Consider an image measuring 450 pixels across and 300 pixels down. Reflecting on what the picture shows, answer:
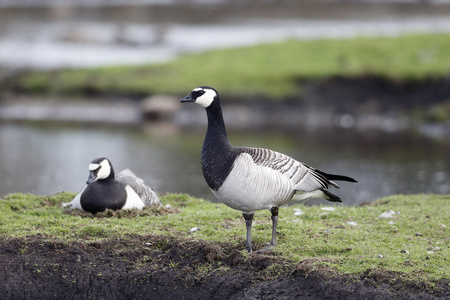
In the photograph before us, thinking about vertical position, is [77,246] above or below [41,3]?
below

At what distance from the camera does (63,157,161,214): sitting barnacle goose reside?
12.5 meters

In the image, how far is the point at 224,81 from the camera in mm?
40281

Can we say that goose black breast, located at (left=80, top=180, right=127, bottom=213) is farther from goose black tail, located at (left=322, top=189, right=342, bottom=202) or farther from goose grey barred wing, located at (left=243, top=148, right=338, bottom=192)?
goose black tail, located at (left=322, top=189, right=342, bottom=202)

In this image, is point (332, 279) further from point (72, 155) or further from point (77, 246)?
point (72, 155)

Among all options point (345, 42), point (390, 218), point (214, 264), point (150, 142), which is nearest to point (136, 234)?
point (214, 264)

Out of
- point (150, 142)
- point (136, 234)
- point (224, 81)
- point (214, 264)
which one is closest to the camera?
point (214, 264)

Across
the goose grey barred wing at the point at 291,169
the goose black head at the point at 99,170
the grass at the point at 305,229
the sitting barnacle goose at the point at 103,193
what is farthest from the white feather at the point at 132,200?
the goose grey barred wing at the point at 291,169

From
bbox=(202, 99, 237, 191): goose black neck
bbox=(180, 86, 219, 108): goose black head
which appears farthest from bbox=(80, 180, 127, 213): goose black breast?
bbox=(180, 86, 219, 108): goose black head

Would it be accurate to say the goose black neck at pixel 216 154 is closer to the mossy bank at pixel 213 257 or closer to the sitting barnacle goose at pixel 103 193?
the mossy bank at pixel 213 257

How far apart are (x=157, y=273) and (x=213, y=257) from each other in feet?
3.12

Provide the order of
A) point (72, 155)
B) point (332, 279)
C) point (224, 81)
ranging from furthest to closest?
point (224, 81), point (72, 155), point (332, 279)

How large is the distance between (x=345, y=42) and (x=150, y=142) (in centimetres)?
2210

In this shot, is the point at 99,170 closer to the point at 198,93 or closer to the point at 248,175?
the point at 198,93

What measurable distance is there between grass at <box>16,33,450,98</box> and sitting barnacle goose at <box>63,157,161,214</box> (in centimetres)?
2630
